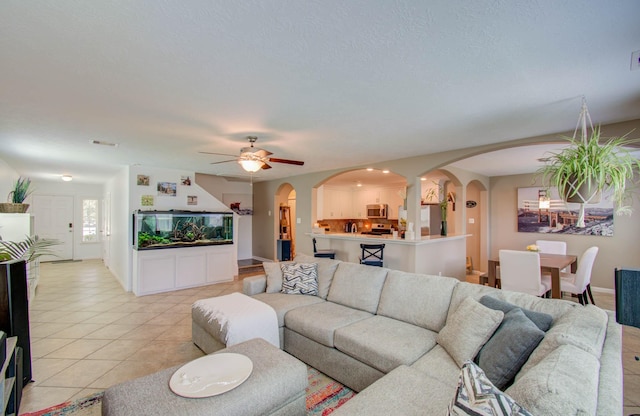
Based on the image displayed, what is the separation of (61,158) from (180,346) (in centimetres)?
399

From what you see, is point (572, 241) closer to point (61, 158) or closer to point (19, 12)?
point (19, 12)

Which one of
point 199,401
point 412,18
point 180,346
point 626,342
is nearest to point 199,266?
Result: point 180,346

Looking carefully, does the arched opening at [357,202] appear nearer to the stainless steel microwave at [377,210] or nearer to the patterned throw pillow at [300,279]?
the stainless steel microwave at [377,210]

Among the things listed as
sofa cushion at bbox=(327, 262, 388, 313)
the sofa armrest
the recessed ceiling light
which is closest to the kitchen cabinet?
the sofa armrest

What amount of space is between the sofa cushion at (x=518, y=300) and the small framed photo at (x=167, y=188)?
213 inches

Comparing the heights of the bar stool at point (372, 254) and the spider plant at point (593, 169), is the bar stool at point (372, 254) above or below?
below

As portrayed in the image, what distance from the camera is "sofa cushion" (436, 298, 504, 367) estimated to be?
6.10 ft

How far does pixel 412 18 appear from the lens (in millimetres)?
1448

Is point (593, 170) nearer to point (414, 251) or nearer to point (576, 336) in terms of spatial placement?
point (576, 336)

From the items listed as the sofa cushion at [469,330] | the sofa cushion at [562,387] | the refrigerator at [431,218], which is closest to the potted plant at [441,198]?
the refrigerator at [431,218]

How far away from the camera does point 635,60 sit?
1819 millimetres

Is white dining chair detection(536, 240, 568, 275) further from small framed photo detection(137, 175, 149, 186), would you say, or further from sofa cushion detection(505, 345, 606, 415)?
small framed photo detection(137, 175, 149, 186)

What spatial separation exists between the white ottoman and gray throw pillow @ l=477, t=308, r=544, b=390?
1.76m

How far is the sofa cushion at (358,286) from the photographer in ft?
9.76
